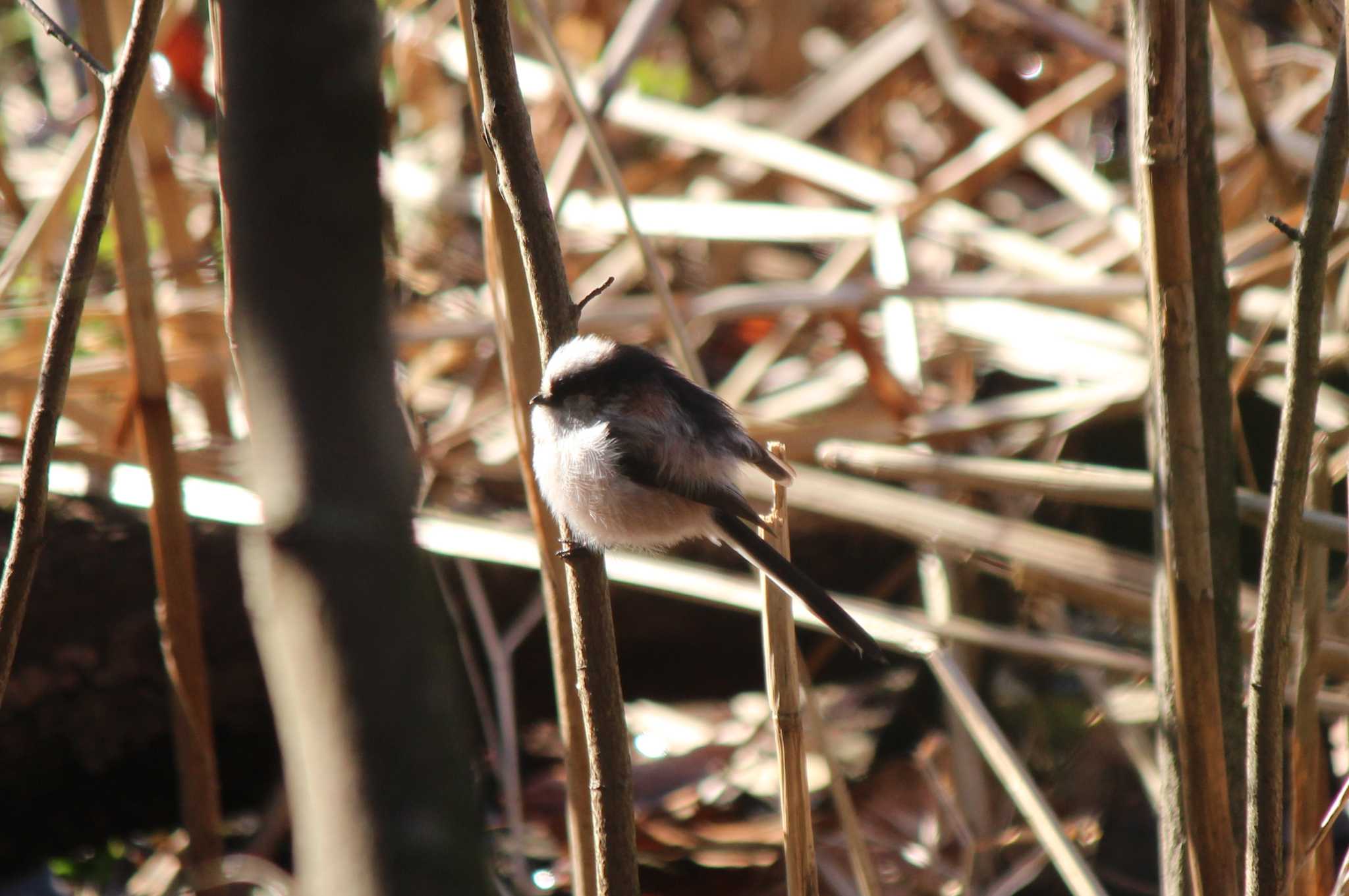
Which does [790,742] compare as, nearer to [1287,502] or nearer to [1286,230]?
[1287,502]

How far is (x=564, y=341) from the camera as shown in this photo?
109cm

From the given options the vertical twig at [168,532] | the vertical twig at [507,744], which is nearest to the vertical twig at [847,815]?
the vertical twig at [507,744]

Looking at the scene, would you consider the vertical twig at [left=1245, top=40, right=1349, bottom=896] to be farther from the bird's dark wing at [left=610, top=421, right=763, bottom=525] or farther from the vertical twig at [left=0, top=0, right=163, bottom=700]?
the vertical twig at [left=0, top=0, right=163, bottom=700]

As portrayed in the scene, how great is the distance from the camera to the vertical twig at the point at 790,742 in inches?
50.1

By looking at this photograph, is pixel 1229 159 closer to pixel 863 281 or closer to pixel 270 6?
pixel 863 281

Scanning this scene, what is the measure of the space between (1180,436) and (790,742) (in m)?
0.51

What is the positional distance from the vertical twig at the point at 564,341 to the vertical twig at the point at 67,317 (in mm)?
315

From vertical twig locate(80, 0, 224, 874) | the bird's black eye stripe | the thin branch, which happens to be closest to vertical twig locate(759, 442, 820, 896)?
the bird's black eye stripe

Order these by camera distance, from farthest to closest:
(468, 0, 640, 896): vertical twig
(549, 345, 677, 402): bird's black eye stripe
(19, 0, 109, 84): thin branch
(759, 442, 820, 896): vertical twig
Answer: (549, 345, 677, 402): bird's black eye stripe, (759, 442, 820, 896): vertical twig, (19, 0, 109, 84): thin branch, (468, 0, 640, 896): vertical twig

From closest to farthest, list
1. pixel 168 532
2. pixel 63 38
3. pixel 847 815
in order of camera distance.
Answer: pixel 63 38 → pixel 847 815 → pixel 168 532

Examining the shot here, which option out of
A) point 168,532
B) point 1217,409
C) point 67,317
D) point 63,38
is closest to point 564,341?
point 67,317

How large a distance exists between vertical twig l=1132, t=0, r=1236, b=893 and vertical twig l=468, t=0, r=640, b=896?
536 millimetres

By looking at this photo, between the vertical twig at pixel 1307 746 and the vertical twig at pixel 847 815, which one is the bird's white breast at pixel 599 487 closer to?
the vertical twig at pixel 847 815

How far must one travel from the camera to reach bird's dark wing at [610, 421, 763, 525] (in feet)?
4.81
